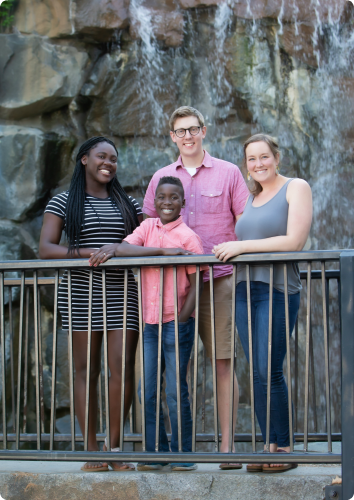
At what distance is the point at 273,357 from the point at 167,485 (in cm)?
92

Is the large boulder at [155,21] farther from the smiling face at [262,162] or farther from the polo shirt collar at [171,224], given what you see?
the polo shirt collar at [171,224]

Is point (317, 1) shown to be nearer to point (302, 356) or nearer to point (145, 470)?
point (302, 356)

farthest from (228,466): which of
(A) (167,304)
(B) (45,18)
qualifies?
(B) (45,18)

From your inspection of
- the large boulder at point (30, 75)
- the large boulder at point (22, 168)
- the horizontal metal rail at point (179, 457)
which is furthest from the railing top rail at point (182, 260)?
the large boulder at point (30, 75)

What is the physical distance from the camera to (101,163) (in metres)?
3.70

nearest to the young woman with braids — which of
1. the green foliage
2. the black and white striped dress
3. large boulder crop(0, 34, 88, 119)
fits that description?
the black and white striped dress

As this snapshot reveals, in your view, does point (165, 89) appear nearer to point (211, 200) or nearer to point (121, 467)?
point (211, 200)

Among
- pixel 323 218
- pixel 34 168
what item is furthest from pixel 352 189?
pixel 34 168

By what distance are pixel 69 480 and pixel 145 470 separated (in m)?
0.43

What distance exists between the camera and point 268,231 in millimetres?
3195

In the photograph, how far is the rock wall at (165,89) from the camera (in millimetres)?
8039

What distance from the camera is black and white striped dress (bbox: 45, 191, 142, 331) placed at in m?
3.39

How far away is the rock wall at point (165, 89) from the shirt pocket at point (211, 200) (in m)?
4.58

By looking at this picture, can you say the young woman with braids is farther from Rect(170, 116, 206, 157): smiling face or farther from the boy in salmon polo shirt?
Rect(170, 116, 206, 157): smiling face
